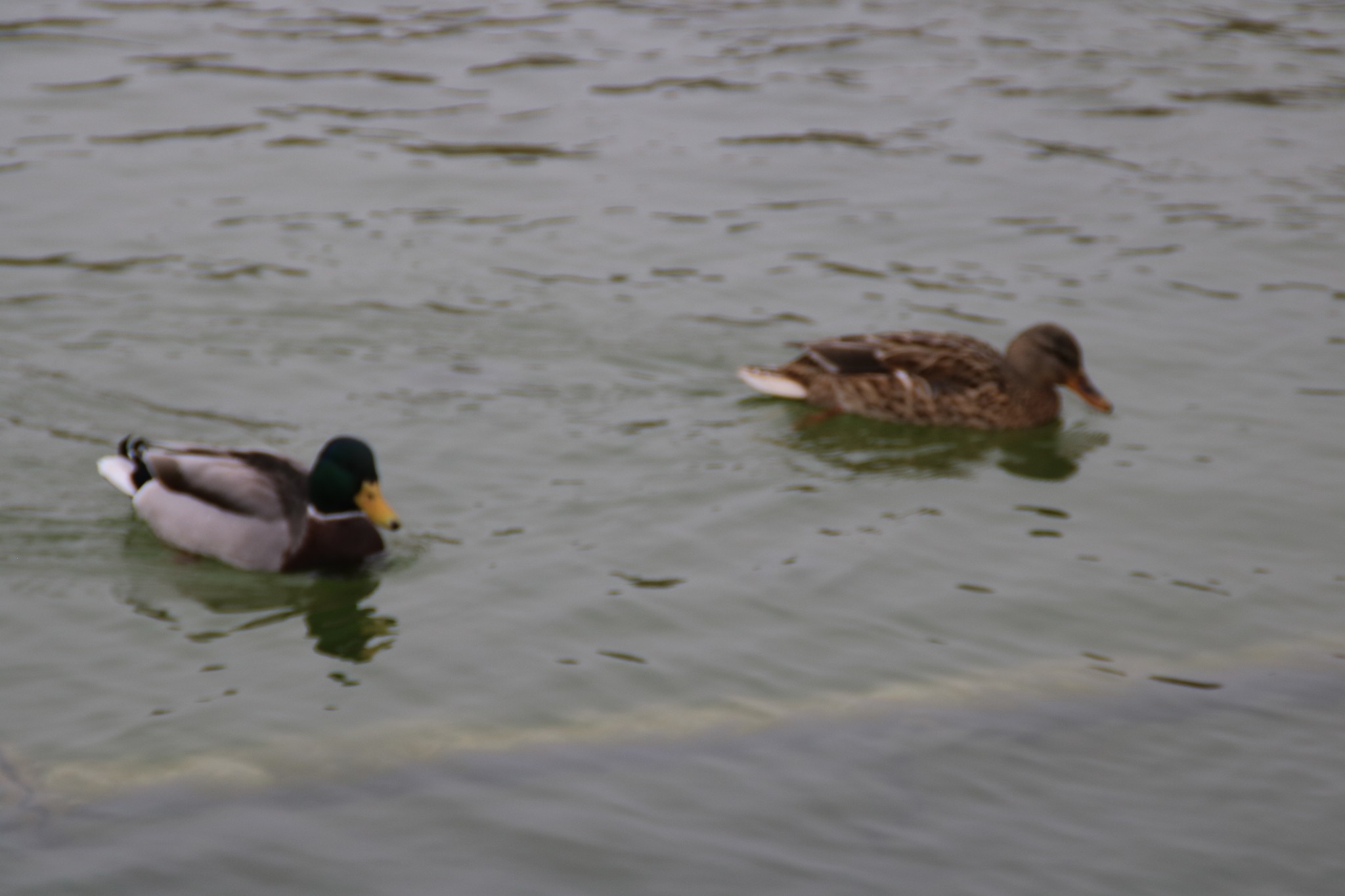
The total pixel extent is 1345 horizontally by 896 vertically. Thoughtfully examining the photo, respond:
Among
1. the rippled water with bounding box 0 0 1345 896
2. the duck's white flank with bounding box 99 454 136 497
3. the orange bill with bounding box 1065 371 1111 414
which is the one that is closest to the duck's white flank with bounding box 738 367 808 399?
the rippled water with bounding box 0 0 1345 896

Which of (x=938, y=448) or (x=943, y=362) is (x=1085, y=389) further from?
(x=938, y=448)

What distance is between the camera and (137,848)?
6.38 m

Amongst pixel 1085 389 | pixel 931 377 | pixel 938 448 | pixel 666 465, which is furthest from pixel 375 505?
pixel 1085 389

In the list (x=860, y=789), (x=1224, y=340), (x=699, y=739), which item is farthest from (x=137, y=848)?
(x=1224, y=340)

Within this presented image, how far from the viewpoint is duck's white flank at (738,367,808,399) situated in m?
11.2

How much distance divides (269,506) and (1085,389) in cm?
515

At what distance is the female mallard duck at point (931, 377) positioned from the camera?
1117 cm

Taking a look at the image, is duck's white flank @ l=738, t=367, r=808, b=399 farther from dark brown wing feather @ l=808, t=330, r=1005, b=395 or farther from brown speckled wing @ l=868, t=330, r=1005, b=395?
brown speckled wing @ l=868, t=330, r=1005, b=395

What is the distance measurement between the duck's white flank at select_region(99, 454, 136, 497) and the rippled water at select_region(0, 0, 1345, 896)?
202mm

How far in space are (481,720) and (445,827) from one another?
0.84 meters

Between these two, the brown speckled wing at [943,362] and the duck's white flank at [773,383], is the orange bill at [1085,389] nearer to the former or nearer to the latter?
the brown speckled wing at [943,362]

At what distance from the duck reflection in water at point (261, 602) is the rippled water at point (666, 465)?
5 cm

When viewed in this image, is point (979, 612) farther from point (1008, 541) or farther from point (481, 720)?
point (481, 720)

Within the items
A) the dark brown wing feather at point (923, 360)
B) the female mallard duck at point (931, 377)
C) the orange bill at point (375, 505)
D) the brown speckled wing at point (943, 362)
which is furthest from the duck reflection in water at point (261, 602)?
the brown speckled wing at point (943, 362)
